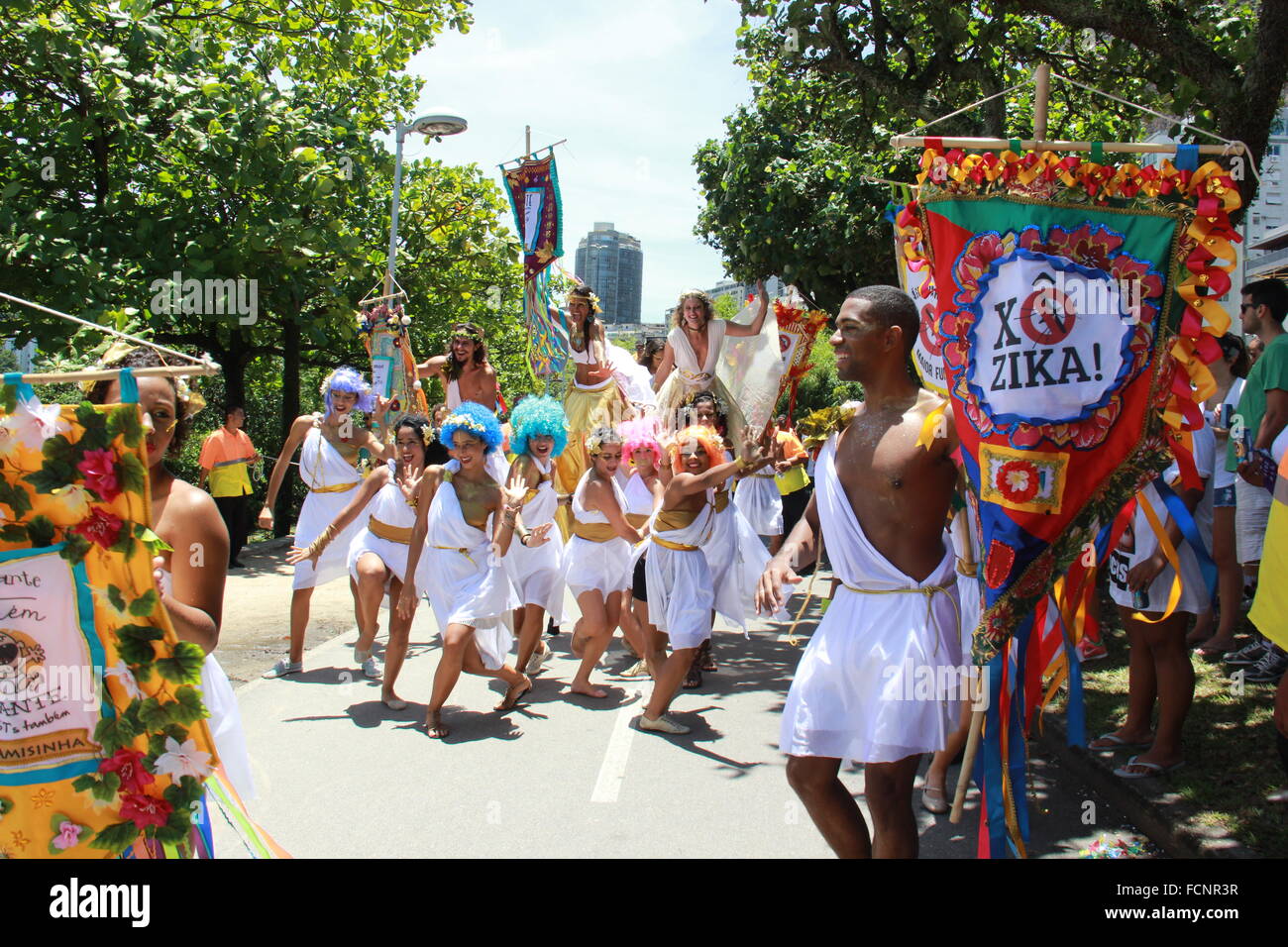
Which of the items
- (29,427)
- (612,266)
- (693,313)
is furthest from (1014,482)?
(612,266)

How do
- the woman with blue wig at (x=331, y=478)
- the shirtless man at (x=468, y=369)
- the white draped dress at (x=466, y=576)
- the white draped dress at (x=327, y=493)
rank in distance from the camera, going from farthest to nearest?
1. the shirtless man at (x=468, y=369)
2. the white draped dress at (x=327, y=493)
3. the woman with blue wig at (x=331, y=478)
4. the white draped dress at (x=466, y=576)

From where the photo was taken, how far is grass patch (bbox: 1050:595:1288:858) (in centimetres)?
431

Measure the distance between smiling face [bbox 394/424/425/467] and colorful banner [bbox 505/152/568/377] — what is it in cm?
243

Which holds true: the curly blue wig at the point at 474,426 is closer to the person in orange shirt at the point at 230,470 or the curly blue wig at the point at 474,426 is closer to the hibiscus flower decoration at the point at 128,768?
the hibiscus flower decoration at the point at 128,768

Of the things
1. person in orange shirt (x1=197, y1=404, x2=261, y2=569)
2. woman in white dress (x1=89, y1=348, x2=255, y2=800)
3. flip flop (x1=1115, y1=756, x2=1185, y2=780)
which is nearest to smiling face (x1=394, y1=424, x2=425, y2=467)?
woman in white dress (x1=89, y1=348, x2=255, y2=800)

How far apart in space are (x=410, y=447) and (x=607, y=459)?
1.49 metres

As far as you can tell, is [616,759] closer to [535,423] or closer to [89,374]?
[535,423]

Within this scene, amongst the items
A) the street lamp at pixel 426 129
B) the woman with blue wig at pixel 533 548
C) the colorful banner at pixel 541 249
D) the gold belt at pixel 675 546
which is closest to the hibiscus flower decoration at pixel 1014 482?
the gold belt at pixel 675 546

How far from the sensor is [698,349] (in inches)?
339

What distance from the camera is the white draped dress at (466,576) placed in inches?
244

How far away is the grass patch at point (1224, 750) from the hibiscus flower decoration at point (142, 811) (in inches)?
157

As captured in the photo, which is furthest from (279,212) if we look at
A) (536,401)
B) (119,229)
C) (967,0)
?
(967,0)
